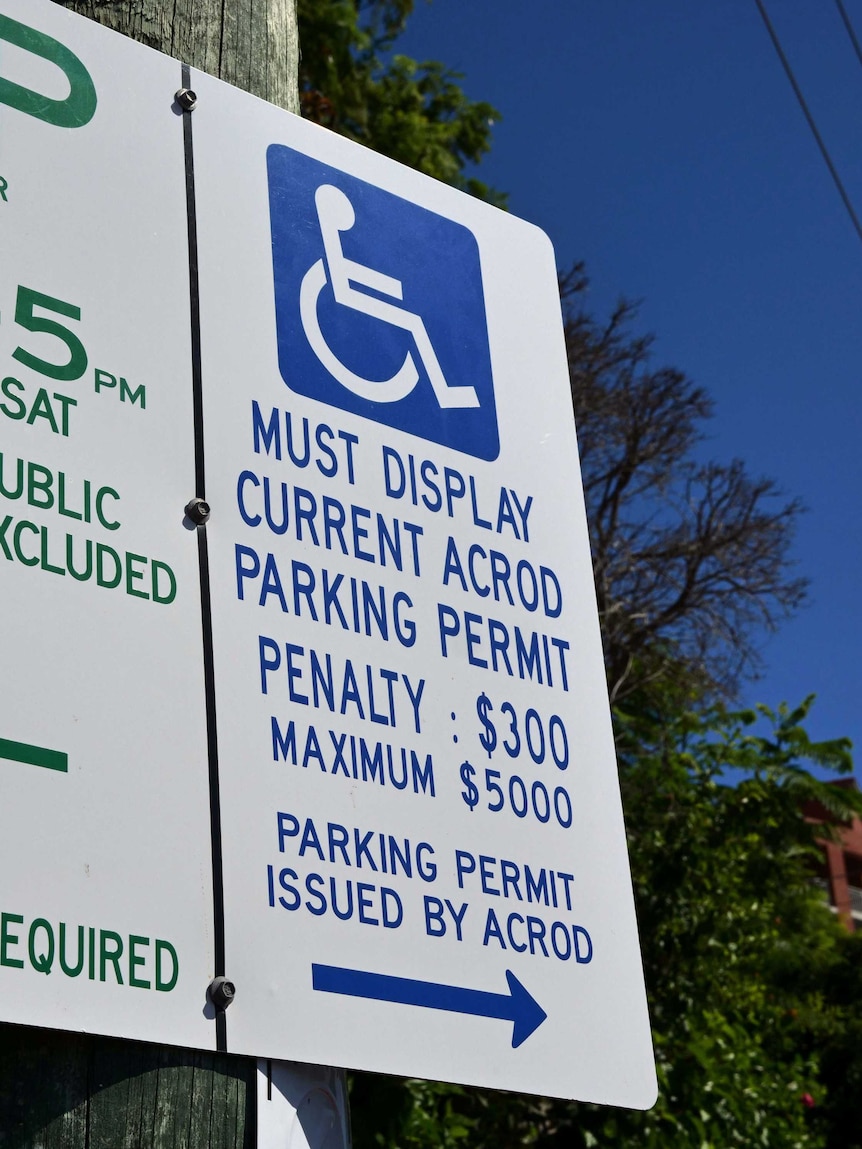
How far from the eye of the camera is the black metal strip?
1.59 metres

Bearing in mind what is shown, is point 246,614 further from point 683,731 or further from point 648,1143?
point 683,731

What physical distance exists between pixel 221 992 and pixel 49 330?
0.82 metres

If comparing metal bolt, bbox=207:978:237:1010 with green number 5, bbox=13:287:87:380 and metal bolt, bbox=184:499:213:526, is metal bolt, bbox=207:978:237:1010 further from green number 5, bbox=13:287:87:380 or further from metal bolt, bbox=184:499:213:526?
green number 5, bbox=13:287:87:380

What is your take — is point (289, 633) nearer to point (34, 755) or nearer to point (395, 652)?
point (395, 652)

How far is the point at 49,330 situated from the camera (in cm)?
177

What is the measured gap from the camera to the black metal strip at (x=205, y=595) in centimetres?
159

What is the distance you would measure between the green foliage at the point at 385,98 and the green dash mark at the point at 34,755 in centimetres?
733

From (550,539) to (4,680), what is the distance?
982 mm

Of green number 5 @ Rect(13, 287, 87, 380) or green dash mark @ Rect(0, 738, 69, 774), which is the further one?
green number 5 @ Rect(13, 287, 87, 380)

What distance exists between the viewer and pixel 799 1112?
8.58m

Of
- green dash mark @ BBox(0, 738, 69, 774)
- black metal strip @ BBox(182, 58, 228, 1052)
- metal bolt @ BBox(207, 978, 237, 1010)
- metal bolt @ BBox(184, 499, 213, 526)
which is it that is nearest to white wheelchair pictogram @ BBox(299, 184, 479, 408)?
black metal strip @ BBox(182, 58, 228, 1052)

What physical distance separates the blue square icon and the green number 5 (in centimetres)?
33

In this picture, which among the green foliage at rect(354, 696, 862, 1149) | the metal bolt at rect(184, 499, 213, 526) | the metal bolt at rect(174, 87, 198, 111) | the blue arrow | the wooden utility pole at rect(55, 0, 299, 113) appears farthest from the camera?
the green foliage at rect(354, 696, 862, 1149)

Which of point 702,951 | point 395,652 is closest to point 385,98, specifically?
point 702,951
